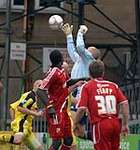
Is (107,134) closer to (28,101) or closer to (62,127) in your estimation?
(62,127)

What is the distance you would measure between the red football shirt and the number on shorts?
5.86 feet

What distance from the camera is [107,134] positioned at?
489 inches

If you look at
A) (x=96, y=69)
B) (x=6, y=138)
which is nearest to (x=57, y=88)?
(x=96, y=69)

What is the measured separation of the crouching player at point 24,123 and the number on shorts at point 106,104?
4.08 meters

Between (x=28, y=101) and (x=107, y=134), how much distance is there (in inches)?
177

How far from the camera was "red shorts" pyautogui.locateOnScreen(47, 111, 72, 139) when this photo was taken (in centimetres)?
1421

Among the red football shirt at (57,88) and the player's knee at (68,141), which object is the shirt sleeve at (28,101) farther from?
the player's knee at (68,141)

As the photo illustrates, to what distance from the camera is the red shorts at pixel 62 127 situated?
14213 millimetres

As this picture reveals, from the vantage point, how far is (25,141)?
54.6 ft

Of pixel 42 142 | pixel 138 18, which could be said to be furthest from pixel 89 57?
pixel 138 18

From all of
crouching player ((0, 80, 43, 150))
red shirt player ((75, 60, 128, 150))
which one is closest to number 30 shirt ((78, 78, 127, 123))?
red shirt player ((75, 60, 128, 150))

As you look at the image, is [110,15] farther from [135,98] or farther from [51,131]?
[51,131]

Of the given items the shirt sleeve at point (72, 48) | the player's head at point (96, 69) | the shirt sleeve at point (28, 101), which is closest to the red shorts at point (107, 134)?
the player's head at point (96, 69)

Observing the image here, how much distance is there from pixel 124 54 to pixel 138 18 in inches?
169
